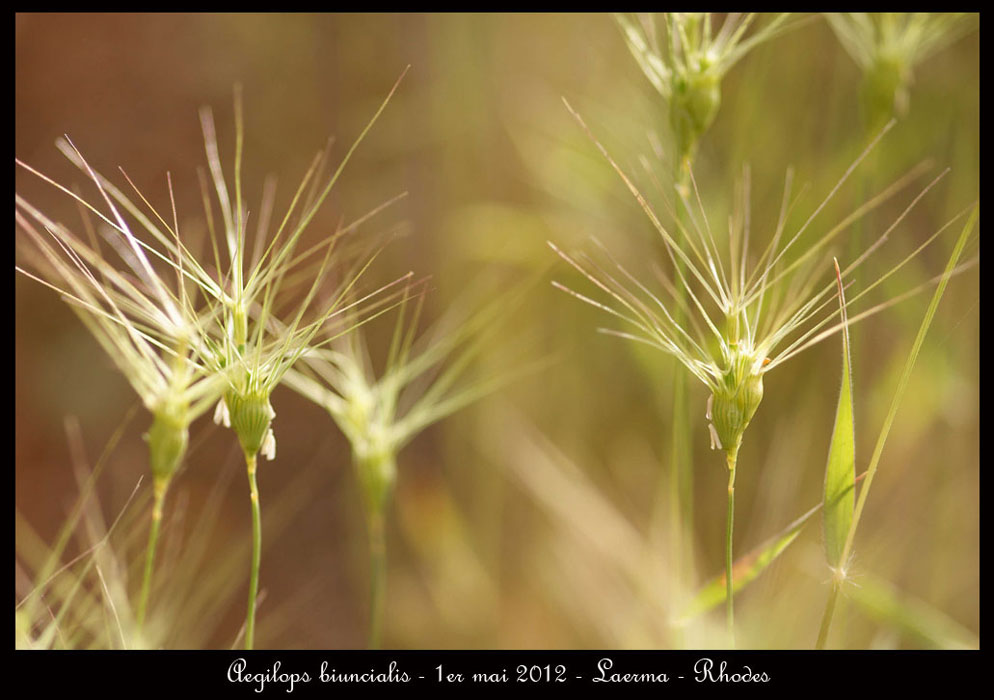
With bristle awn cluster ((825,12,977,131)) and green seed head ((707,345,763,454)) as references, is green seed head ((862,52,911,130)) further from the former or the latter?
green seed head ((707,345,763,454))

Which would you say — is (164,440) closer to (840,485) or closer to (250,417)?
(250,417)

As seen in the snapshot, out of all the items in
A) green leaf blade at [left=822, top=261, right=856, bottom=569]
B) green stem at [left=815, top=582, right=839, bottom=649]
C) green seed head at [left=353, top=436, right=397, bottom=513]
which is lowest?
green stem at [left=815, top=582, right=839, bottom=649]

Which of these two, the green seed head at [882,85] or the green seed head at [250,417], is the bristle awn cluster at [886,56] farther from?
the green seed head at [250,417]

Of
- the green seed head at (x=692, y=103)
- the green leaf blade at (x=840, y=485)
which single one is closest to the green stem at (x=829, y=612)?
the green leaf blade at (x=840, y=485)

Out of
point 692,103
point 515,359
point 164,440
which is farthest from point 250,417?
point 515,359

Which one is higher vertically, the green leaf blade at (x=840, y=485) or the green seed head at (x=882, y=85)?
the green seed head at (x=882, y=85)

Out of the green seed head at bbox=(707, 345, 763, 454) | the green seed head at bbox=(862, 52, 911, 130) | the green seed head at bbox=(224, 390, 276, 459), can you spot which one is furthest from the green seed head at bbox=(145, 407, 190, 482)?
the green seed head at bbox=(862, 52, 911, 130)
